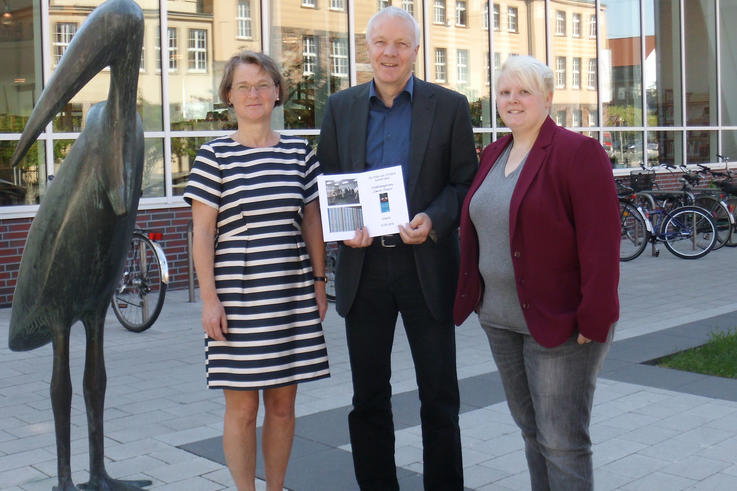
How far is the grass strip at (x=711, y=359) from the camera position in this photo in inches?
252

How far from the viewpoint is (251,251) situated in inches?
139

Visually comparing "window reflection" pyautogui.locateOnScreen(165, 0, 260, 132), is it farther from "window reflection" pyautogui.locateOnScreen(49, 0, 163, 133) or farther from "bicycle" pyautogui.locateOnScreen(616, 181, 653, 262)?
"bicycle" pyautogui.locateOnScreen(616, 181, 653, 262)

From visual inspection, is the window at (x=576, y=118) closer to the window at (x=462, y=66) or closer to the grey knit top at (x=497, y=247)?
the window at (x=462, y=66)

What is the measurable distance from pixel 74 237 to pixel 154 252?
4821 millimetres

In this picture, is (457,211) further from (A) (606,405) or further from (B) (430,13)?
(B) (430,13)

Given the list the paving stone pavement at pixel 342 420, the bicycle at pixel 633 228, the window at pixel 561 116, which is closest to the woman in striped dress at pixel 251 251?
the paving stone pavement at pixel 342 420

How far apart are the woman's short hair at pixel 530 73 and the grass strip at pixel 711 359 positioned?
12.6 ft

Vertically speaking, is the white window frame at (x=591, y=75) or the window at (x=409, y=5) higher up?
the window at (x=409, y=5)

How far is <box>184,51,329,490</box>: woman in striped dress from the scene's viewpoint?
352 centimetres

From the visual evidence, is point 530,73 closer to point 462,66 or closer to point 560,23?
point 462,66

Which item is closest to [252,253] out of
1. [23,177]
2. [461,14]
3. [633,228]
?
[23,177]

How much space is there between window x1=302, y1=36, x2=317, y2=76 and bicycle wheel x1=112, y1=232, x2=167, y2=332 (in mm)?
4643

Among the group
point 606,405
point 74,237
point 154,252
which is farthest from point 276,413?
point 154,252

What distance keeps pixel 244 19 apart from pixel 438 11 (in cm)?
379
